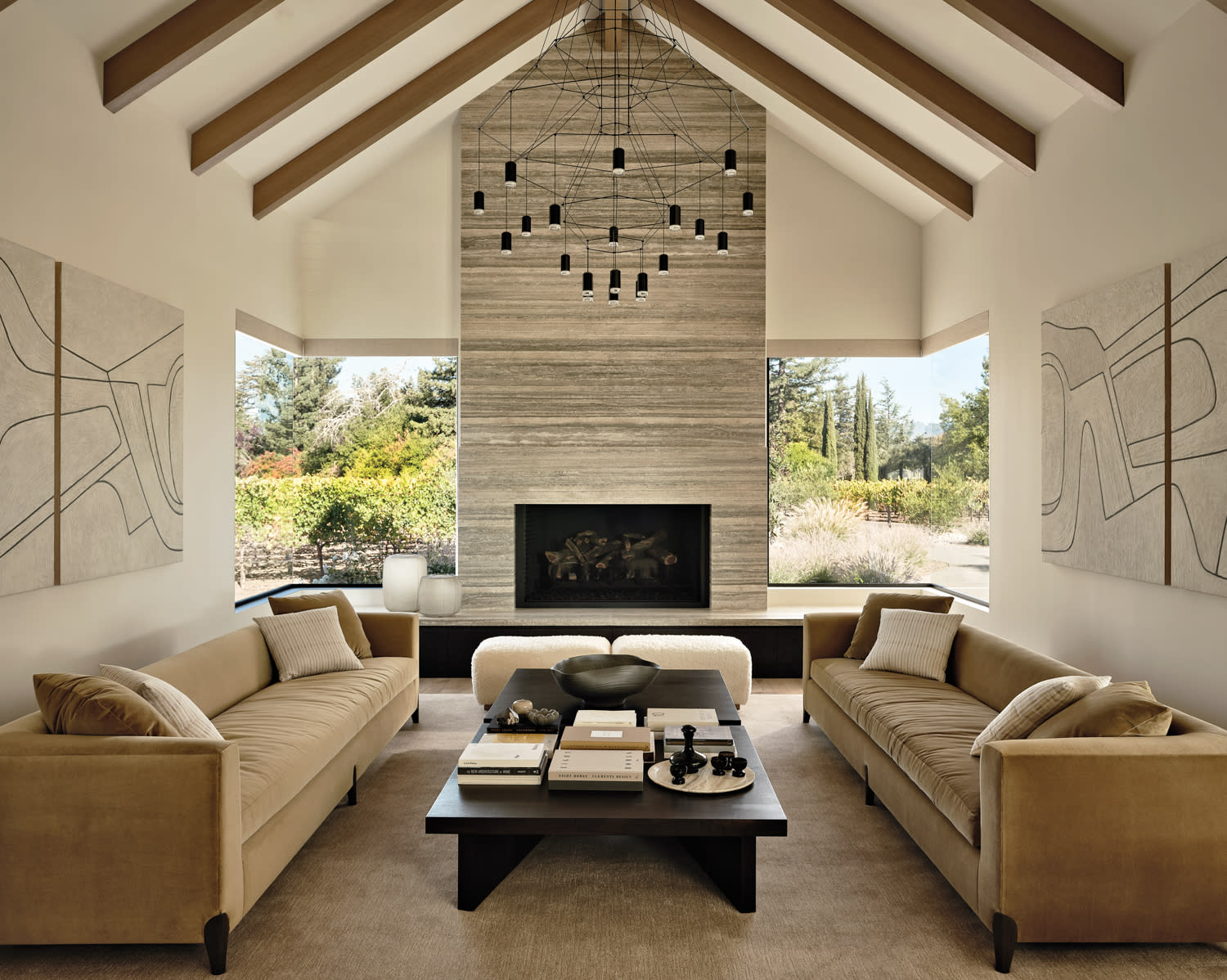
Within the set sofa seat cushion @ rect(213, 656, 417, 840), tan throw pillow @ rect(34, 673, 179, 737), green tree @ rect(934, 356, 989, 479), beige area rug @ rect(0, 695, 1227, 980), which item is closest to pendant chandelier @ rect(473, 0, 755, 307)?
green tree @ rect(934, 356, 989, 479)

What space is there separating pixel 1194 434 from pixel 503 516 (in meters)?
4.37

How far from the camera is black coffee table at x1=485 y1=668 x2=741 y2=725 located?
3703mm

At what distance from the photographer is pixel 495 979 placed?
2385mm

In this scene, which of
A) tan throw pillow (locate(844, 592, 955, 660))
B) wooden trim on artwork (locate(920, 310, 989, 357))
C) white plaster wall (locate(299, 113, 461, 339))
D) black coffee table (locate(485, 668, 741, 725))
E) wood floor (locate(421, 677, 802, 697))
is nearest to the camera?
black coffee table (locate(485, 668, 741, 725))

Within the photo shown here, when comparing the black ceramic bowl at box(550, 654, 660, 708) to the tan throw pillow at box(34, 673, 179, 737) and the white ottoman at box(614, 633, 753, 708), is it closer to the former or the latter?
the white ottoman at box(614, 633, 753, 708)

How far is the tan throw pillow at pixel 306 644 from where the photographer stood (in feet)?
13.8

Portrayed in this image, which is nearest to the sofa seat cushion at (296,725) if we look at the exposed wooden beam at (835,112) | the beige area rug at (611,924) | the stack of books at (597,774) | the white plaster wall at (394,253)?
the beige area rug at (611,924)

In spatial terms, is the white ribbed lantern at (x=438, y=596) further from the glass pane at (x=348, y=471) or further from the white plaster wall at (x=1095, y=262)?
the white plaster wall at (x=1095, y=262)

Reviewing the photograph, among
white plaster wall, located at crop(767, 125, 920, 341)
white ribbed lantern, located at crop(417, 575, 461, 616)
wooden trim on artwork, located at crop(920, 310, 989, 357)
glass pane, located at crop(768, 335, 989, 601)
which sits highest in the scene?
white plaster wall, located at crop(767, 125, 920, 341)

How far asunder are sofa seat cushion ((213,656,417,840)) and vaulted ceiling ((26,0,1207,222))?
104 inches

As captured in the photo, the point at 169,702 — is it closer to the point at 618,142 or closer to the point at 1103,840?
the point at 1103,840

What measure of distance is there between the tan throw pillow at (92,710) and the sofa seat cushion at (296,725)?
26cm

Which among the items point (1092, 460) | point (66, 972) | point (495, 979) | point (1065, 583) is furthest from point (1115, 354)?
point (66, 972)

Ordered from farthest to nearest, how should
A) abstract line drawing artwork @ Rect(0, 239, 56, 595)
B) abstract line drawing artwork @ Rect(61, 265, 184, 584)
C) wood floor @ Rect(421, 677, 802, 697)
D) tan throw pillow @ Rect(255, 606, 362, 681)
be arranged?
wood floor @ Rect(421, 677, 802, 697) → tan throw pillow @ Rect(255, 606, 362, 681) → abstract line drawing artwork @ Rect(61, 265, 184, 584) → abstract line drawing artwork @ Rect(0, 239, 56, 595)
